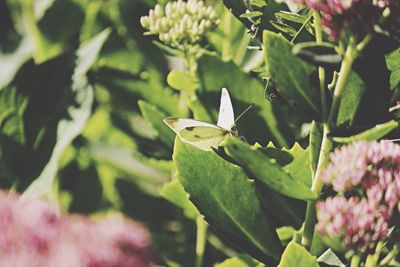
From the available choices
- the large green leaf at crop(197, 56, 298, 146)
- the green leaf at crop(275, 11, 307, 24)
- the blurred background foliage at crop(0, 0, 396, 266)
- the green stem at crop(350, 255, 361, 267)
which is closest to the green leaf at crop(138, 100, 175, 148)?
the blurred background foliage at crop(0, 0, 396, 266)

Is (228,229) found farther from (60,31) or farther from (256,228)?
(60,31)

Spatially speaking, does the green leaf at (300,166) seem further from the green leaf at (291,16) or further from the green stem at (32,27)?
the green stem at (32,27)

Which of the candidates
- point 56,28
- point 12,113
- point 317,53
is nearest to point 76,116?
point 12,113

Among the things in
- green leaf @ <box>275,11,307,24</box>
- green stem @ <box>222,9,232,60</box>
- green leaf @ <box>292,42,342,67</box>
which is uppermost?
green leaf @ <box>292,42,342,67</box>

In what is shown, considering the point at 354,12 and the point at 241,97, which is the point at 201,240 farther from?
the point at 354,12

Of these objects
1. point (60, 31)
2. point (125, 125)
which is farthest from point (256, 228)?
point (60, 31)

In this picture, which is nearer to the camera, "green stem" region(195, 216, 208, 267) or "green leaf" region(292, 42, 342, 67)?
"green leaf" region(292, 42, 342, 67)

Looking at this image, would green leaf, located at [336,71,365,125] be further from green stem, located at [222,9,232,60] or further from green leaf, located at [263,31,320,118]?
green stem, located at [222,9,232,60]

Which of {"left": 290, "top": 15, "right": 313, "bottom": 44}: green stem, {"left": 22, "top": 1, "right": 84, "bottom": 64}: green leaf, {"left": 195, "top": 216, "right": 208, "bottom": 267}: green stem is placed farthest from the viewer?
{"left": 22, "top": 1, "right": 84, "bottom": 64}: green leaf
